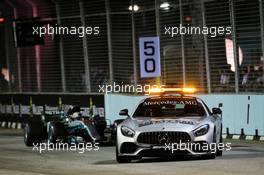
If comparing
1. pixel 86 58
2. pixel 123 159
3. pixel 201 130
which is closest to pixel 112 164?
pixel 123 159

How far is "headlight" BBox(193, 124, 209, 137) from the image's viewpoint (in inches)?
625

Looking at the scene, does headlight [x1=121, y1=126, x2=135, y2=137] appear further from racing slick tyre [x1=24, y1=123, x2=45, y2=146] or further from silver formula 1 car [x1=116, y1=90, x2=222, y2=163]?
racing slick tyre [x1=24, y1=123, x2=45, y2=146]

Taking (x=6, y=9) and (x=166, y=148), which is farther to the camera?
(x=6, y=9)


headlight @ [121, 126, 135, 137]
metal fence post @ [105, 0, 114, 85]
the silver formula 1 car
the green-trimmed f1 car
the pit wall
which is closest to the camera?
the silver formula 1 car

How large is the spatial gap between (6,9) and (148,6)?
27.1 feet

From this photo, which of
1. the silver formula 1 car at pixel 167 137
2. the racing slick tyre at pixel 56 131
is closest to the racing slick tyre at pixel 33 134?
the racing slick tyre at pixel 56 131

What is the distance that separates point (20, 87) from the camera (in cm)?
3241

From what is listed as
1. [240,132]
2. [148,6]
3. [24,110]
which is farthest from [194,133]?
[24,110]

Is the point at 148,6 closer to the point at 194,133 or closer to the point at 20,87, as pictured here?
the point at 20,87

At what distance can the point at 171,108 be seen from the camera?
17234 mm

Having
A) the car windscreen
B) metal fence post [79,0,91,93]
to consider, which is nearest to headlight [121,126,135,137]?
the car windscreen

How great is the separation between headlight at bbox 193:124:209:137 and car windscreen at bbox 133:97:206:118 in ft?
2.56

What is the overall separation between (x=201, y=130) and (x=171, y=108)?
1.40 metres

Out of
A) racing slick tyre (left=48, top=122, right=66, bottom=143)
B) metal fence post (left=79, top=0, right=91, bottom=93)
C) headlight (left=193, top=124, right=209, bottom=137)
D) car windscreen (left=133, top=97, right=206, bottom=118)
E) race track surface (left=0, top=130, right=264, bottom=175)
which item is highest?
metal fence post (left=79, top=0, right=91, bottom=93)
